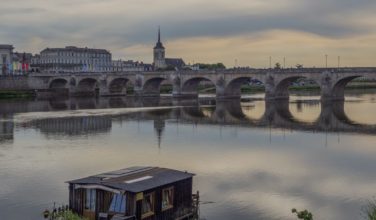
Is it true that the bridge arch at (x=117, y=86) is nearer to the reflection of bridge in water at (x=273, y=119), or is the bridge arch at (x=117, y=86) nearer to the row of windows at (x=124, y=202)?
the reflection of bridge in water at (x=273, y=119)

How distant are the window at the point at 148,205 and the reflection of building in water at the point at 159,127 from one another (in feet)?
62.8

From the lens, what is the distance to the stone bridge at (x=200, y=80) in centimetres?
8119

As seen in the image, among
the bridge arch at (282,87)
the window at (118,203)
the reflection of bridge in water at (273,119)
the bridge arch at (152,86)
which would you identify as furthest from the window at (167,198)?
the bridge arch at (152,86)

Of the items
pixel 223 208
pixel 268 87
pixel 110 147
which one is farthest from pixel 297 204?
pixel 268 87

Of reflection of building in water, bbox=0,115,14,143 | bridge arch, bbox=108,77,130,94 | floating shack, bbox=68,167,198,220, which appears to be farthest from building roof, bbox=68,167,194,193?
bridge arch, bbox=108,77,130,94

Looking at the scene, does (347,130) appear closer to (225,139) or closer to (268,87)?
(225,139)

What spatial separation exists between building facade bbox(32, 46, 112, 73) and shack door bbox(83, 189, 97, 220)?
156 m

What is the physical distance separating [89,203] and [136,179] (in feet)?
5.81

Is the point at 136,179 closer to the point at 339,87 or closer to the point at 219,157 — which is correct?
the point at 219,157

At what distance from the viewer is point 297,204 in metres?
22.5

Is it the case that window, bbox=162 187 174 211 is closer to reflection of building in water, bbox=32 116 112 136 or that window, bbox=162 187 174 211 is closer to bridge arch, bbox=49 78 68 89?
reflection of building in water, bbox=32 116 112 136

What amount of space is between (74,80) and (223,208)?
9772 cm

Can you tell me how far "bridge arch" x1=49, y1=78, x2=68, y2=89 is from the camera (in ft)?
397

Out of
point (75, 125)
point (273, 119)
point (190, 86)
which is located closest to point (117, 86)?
point (190, 86)
